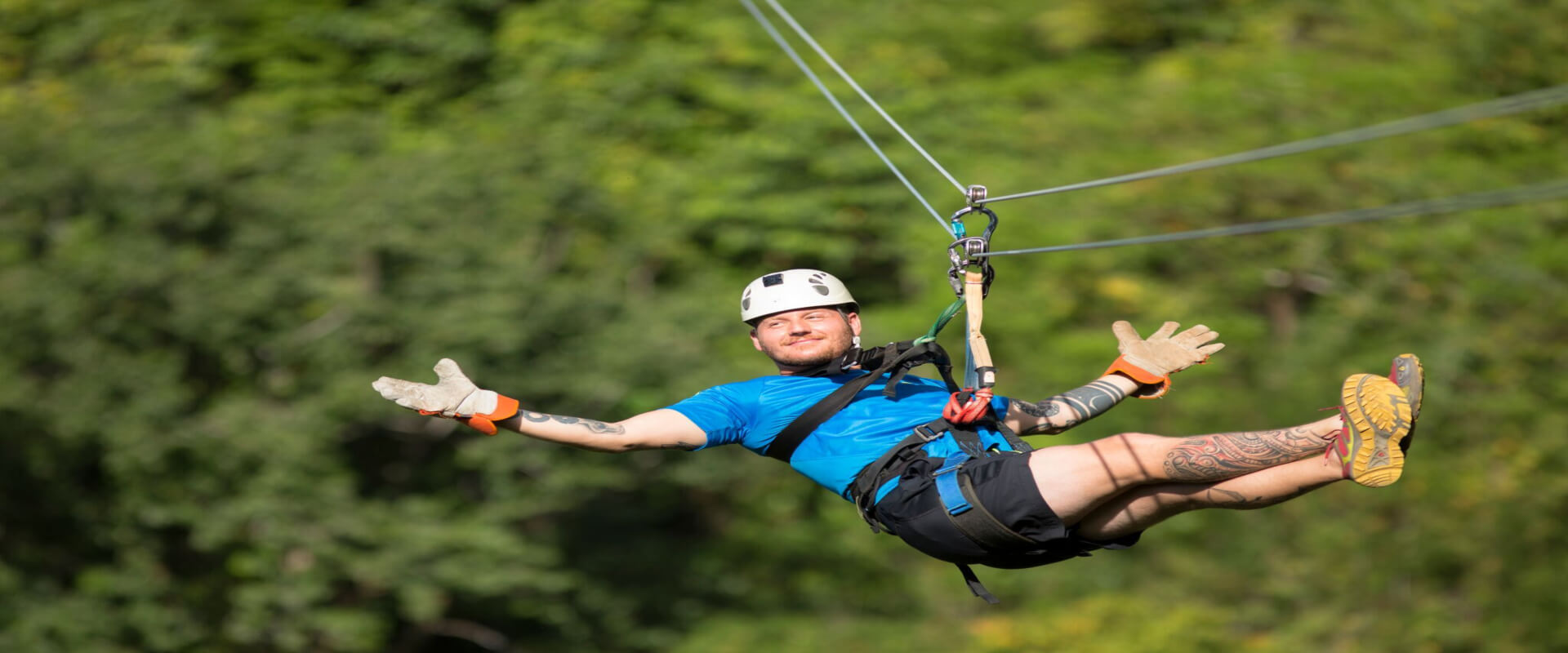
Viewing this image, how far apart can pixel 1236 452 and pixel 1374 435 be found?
36cm

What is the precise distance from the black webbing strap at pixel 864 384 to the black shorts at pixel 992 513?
0.32 metres

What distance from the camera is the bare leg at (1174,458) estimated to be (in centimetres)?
400

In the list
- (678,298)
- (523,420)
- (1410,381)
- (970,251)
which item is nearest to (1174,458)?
(1410,381)

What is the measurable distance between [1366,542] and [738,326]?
7.05 meters

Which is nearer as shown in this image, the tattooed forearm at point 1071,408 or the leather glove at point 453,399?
the leather glove at point 453,399

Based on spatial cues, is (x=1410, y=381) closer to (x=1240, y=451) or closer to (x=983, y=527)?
(x=1240, y=451)

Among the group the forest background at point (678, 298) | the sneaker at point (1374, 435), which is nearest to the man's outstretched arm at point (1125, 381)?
the sneaker at point (1374, 435)

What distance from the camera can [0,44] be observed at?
19062mm

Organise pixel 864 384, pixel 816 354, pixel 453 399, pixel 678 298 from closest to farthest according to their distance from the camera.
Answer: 1. pixel 453 399
2. pixel 864 384
3. pixel 816 354
4. pixel 678 298

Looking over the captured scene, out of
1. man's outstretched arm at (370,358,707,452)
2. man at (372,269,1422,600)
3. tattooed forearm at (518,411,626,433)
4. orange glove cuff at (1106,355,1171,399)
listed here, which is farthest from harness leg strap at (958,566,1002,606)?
tattooed forearm at (518,411,626,433)

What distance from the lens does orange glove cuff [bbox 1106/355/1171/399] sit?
16.7 ft

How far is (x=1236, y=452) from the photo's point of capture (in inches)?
157

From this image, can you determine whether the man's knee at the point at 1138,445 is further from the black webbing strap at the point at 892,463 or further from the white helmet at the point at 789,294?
the white helmet at the point at 789,294

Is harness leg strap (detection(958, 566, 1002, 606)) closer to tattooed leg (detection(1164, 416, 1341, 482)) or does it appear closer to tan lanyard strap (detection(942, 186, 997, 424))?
tan lanyard strap (detection(942, 186, 997, 424))
